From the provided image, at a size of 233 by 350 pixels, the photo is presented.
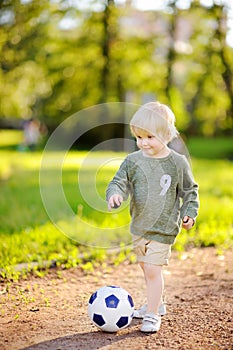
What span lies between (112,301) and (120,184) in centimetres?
75

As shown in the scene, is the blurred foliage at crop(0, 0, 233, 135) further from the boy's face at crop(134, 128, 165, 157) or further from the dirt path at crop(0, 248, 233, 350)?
the boy's face at crop(134, 128, 165, 157)

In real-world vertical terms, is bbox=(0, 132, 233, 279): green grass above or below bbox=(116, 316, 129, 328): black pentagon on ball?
below

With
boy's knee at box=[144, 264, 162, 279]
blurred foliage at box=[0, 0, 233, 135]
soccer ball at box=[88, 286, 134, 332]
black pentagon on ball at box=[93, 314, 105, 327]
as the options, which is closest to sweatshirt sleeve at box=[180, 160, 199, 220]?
boy's knee at box=[144, 264, 162, 279]

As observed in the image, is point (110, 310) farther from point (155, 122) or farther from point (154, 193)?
point (155, 122)

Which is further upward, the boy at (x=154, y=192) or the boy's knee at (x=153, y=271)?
the boy at (x=154, y=192)

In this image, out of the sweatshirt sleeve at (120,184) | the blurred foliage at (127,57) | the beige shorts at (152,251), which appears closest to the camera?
the sweatshirt sleeve at (120,184)

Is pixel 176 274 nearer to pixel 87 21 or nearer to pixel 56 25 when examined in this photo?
pixel 56 25

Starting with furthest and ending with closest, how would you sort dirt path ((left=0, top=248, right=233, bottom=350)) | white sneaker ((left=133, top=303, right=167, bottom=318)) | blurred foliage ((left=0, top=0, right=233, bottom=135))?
blurred foliage ((left=0, top=0, right=233, bottom=135))
white sneaker ((left=133, top=303, right=167, bottom=318))
dirt path ((left=0, top=248, right=233, bottom=350))

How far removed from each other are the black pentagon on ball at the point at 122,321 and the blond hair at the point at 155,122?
116cm

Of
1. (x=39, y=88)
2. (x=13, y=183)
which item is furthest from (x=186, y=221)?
(x=39, y=88)

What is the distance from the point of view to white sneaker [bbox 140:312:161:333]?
153 inches

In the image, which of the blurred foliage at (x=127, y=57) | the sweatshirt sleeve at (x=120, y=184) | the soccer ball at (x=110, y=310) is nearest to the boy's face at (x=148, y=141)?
the sweatshirt sleeve at (x=120, y=184)

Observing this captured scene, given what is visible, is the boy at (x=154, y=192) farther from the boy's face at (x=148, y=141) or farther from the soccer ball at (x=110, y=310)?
the soccer ball at (x=110, y=310)

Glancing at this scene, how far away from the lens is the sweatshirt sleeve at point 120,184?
385cm
